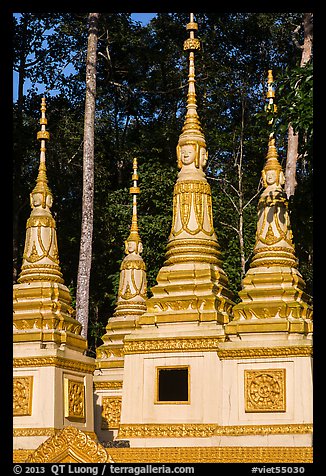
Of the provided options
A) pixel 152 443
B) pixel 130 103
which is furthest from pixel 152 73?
pixel 152 443

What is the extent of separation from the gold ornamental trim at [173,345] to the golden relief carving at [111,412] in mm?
4210

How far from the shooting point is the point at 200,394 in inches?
645

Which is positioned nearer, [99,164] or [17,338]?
[17,338]

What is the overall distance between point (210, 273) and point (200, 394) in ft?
7.44

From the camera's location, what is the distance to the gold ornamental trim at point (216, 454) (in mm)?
14227

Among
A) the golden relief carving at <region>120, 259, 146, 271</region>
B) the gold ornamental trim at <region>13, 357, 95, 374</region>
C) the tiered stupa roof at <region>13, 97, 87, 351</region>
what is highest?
the golden relief carving at <region>120, 259, 146, 271</region>

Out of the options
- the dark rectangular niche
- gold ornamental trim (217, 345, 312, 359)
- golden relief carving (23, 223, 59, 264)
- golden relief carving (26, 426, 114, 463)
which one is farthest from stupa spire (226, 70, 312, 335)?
golden relief carving (26, 426, 114, 463)

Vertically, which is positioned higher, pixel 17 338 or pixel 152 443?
pixel 17 338

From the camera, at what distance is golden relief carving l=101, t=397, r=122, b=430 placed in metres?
20.9

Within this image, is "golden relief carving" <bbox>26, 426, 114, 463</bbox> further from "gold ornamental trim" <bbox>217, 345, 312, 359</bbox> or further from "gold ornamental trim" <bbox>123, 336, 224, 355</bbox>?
"gold ornamental trim" <bbox>123, 336, 224, 355</bbox>

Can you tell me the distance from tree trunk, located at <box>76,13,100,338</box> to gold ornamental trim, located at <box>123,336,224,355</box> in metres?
8.31

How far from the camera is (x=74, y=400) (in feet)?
57.1

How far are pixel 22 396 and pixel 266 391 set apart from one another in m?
4.32
